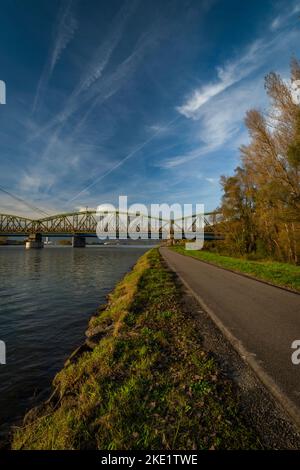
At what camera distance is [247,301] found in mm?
9828

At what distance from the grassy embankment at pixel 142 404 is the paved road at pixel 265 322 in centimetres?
103

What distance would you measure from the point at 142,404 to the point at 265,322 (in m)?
5.16

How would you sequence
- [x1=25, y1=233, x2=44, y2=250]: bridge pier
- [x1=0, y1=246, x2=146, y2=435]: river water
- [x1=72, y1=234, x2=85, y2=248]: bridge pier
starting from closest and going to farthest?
[x1=0, y1=246, x2=146, y2=435]: river water → [x1=25, y1=233, x2=44, y2=250]: bridge pier → [x1=72, y1=234, x2=85, y2=248]: bridge pier

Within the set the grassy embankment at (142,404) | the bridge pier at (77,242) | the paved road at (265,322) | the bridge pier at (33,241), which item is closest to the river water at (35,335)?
the grassy embankment at (142,404)

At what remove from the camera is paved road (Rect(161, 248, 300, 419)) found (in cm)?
440

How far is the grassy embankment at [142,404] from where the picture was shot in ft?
9.98

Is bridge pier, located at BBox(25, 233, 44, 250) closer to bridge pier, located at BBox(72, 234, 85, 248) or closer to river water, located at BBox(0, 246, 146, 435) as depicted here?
bridge pier, located at BBox(72, 234, 85, 248)

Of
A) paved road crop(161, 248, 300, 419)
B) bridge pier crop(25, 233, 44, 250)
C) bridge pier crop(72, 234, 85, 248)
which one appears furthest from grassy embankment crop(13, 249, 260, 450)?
bridge pier crop(72, 234, 85, 248)

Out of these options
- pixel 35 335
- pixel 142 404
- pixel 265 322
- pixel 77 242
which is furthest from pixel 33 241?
pixel 142 404

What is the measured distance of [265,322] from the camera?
7234 millimetres

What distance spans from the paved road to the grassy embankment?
103cm

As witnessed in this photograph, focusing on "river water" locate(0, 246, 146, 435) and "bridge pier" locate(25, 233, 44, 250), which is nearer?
"river water" locate(0, 246, 146, 435)

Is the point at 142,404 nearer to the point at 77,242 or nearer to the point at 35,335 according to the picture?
the point at 35,335
